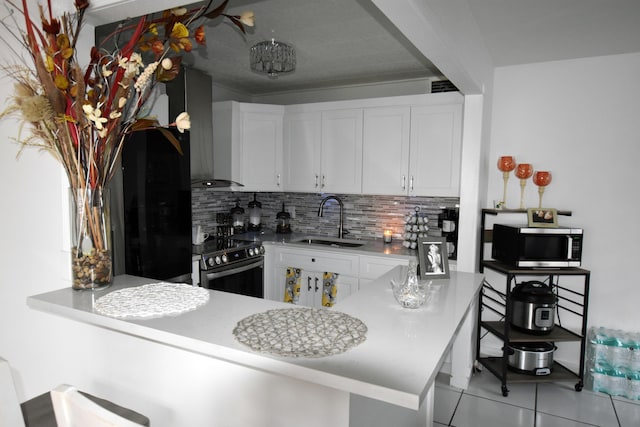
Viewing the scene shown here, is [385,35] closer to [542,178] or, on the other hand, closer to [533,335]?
[542,178]

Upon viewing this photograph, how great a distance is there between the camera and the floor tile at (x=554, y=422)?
105 inches

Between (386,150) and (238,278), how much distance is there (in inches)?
69.8

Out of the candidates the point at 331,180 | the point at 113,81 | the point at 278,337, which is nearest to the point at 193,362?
the point at 278,337

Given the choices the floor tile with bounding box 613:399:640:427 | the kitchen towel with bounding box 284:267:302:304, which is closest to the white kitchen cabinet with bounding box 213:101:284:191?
the kitchen towel with bounding box 284:267:302:304

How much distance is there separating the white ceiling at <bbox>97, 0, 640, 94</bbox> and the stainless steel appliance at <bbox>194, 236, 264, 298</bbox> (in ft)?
5.31

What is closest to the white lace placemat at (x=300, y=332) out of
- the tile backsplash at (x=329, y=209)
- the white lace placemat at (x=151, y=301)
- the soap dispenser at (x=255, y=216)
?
the white lace placemat at (x=151, y=301)

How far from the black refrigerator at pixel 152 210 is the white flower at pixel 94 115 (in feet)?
4.32

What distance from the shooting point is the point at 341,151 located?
4.04 meters

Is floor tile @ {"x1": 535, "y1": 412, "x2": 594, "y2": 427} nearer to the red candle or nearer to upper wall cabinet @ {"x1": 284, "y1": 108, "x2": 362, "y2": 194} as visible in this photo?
the red candle

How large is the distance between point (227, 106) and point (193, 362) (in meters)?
3.15

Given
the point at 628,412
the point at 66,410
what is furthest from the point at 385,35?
the point at 628,412

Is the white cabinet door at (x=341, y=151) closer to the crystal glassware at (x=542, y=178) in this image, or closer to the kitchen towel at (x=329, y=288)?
the kitchen towel at (x=329, y=288)

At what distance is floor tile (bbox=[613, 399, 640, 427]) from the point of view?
2713 mm

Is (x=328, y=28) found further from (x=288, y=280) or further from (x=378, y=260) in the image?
(x=288, y=280)
